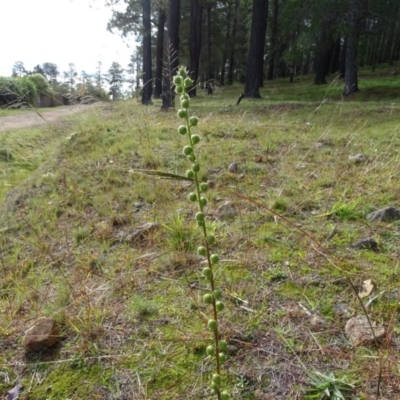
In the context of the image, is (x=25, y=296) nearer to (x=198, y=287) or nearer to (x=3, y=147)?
(x=198, y=287)

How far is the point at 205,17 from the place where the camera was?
989 inches

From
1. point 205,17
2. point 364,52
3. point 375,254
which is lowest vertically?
point 375,254

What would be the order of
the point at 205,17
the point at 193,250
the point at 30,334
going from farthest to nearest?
the point at 205,17
the point at 193,250
the point at 30,334

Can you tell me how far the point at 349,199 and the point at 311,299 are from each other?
4.46 feet

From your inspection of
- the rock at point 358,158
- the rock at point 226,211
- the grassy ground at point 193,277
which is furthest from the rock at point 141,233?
the rock at point 358,158

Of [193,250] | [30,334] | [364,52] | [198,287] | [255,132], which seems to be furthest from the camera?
[364,52]

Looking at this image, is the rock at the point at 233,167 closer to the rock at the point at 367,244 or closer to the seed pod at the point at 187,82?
the rock at the point at 367,244

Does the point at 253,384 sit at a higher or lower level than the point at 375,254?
lower

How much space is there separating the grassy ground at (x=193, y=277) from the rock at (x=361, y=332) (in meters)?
0.04

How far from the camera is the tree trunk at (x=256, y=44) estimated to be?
11.4m

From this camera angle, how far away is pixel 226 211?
8.79 ft

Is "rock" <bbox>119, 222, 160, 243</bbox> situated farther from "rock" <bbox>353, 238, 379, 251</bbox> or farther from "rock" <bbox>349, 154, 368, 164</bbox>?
"rock" <bbox>349, 154, 368, 164</bbox>

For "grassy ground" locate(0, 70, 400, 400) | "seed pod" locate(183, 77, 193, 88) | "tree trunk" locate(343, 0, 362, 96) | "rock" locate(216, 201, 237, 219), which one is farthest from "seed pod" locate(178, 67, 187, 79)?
"tree trunk" locate(343, 0, 362, 96)

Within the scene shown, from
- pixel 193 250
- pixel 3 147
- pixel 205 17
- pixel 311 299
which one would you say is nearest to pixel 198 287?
pixel 193 250
